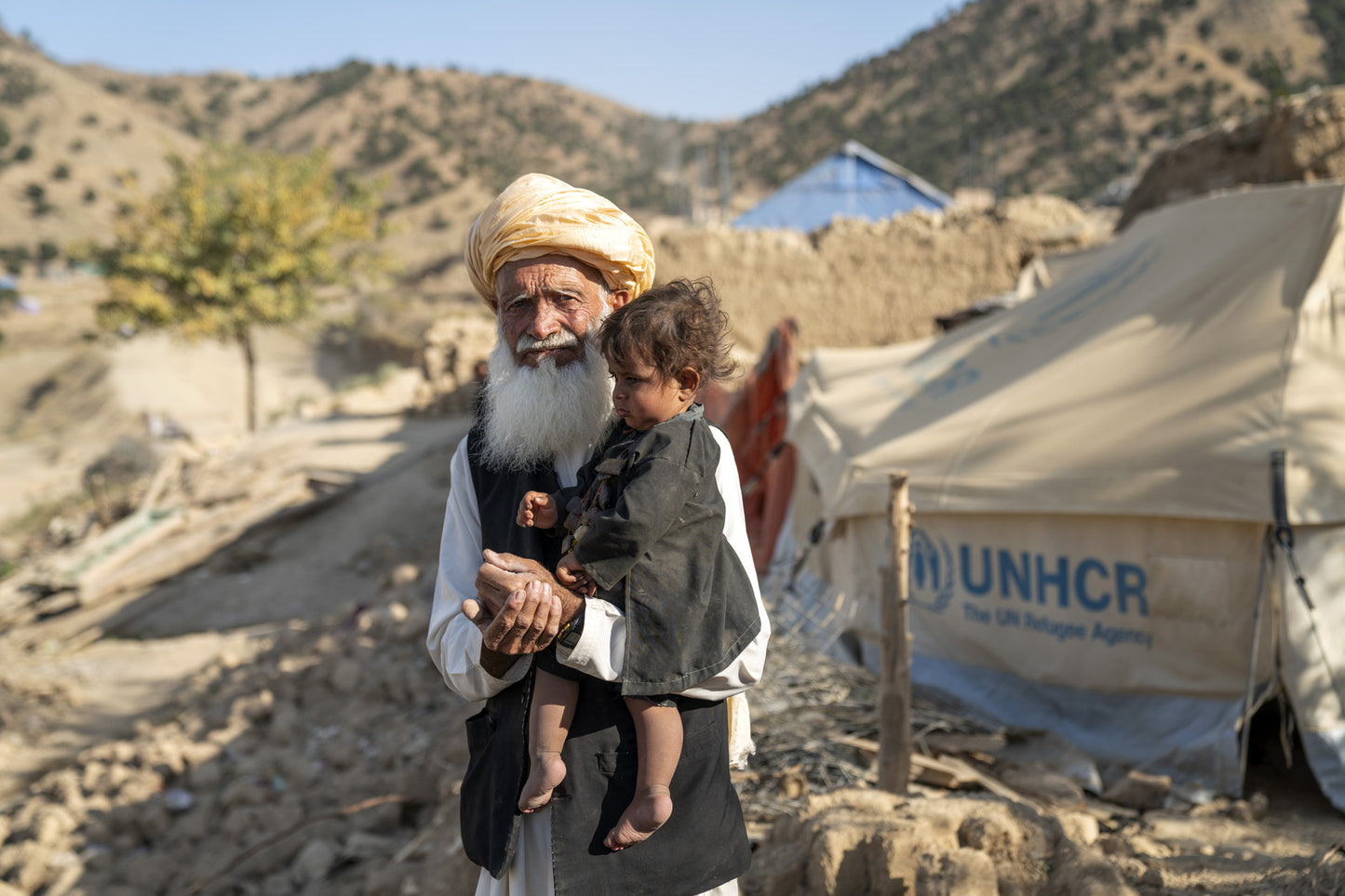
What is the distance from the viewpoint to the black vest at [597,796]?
1462mm

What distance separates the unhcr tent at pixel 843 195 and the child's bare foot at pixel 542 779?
46.3 ft

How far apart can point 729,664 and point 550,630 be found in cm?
31

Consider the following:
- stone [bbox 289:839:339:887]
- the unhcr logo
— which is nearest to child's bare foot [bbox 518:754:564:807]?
stone [bbox 289:839:339:887]

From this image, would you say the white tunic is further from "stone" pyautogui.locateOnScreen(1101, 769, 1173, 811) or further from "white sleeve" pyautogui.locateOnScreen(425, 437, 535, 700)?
"stone" pyautogui.locateOnScreen(1101, 769, 1173, 811)

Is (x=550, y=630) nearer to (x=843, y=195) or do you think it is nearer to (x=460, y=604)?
(x=460, y=604)

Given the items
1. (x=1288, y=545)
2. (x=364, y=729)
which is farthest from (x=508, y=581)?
(x=364, y=729)

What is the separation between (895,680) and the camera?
3.04 m

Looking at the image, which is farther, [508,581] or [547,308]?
[547,308]

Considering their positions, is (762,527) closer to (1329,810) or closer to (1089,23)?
(1329,810)

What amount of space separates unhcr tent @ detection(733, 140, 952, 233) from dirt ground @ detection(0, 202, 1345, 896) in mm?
6205

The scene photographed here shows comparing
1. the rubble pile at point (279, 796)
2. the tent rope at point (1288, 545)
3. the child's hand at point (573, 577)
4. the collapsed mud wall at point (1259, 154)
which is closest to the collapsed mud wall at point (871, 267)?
the collapsed mud wall at point (1259, 154)

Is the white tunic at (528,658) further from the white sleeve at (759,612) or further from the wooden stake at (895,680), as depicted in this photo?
the wooden stake at (895,680)

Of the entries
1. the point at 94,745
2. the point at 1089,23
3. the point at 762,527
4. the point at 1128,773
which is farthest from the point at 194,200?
the point at 1089,23

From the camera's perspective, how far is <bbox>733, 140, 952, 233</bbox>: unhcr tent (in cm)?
1512
